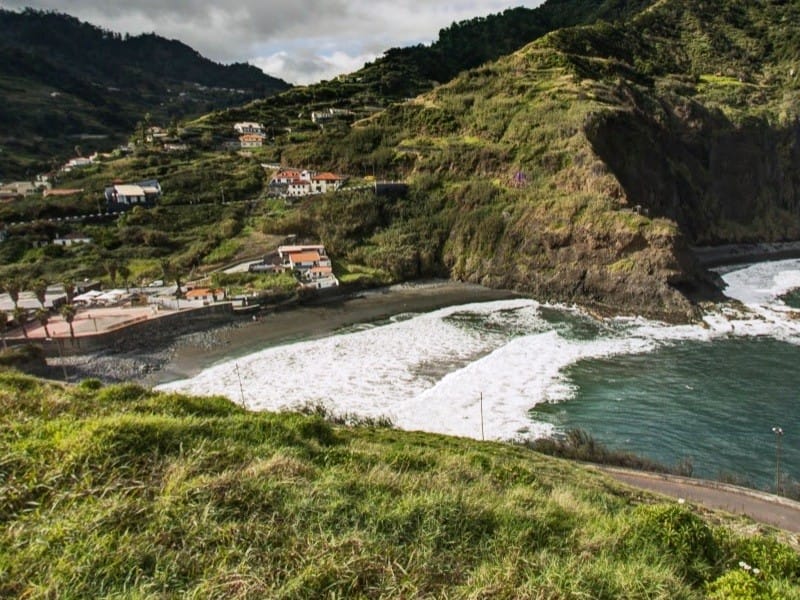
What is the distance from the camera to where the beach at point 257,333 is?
32625mm

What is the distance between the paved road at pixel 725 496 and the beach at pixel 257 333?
1013 inches

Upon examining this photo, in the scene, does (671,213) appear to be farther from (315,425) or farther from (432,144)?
(315,425)

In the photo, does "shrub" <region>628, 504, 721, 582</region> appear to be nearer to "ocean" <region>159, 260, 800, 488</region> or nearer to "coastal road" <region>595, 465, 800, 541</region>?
"coastal road" <region>595, 465, 800, 541</region>

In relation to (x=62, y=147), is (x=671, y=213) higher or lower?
lower

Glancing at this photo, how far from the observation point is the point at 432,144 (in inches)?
2793

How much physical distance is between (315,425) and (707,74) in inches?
4412

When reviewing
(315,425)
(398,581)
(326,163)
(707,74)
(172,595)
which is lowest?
(315,425)

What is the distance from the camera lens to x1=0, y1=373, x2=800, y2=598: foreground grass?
15.1 feet

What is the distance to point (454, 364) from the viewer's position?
3212 centimetres

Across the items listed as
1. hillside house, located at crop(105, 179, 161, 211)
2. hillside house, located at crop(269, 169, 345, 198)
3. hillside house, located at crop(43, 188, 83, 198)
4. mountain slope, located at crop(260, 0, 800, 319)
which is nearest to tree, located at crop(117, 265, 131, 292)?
hillside house, located at crop(105, 179, 161, 211)

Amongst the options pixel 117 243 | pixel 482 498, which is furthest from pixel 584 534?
pixel 117 243

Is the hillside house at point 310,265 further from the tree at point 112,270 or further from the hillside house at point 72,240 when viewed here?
the hillside house at point 72,240

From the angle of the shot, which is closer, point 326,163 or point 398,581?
point 398,581

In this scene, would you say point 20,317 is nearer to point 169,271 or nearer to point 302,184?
point 169,271
